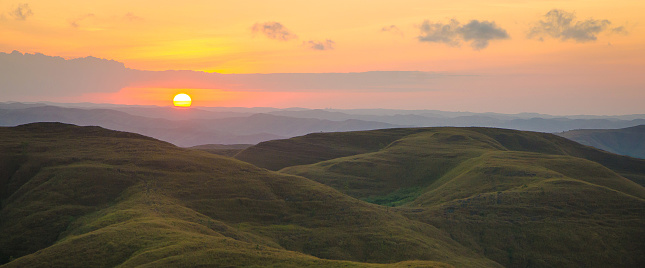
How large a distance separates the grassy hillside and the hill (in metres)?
8.38

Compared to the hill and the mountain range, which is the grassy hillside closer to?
the mountain range

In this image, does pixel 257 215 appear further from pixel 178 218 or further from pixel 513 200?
pixel 513 200

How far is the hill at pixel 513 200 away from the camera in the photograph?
246 feet

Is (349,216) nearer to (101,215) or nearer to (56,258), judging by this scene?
(101,215)

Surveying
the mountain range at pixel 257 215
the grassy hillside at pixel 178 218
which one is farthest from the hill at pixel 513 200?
the grassy hillside at pixel 178 218

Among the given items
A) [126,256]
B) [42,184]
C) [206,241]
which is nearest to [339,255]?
[206,241]

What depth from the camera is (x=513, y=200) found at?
89875mm

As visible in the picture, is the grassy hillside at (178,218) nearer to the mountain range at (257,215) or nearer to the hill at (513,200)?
the mountain range at (257,215)

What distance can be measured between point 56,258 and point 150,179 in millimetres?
37382

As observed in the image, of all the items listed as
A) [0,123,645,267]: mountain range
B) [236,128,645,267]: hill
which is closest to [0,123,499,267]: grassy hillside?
[0,123,645,267]: mountain range

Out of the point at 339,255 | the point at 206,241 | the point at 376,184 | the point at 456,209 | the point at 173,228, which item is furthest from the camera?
the point at 376,184

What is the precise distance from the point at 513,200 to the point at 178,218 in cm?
6613

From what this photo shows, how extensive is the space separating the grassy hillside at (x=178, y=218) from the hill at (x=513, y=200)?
27.5ft

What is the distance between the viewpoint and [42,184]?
75.4m
